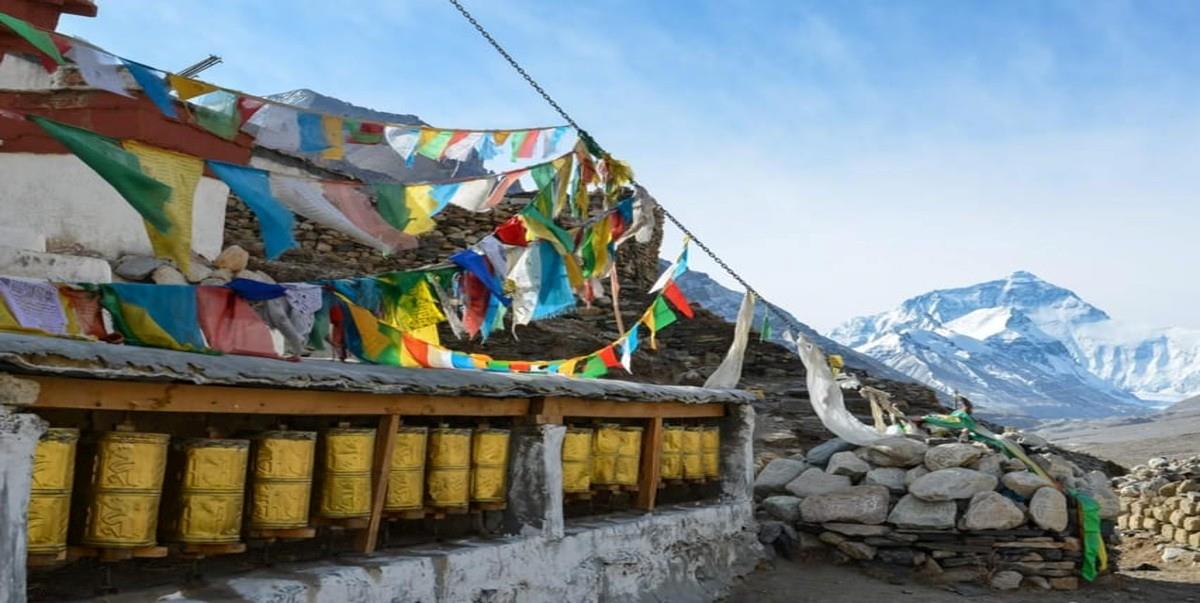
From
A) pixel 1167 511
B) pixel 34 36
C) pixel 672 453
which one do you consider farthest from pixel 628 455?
pixel 1167 511

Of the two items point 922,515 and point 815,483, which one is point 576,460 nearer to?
point 815,483

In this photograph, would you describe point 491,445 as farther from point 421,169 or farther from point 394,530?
point 421,169

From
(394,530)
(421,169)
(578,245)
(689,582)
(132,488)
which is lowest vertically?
(689,582)

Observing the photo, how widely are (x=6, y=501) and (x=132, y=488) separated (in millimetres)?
691

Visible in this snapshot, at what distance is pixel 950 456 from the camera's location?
9695 mm

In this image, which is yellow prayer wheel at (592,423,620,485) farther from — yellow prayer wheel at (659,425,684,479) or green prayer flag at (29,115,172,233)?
green prayer flag at (29,115,172,233)

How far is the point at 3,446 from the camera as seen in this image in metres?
3.87

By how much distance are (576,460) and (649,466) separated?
1.01 metres

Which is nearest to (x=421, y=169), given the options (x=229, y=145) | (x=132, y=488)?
(x=229, y=145)

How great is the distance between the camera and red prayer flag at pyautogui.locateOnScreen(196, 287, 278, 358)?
593cm

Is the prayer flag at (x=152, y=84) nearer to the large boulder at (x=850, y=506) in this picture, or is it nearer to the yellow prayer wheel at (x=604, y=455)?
the yellow prayer wheel at (x=604, y=455)

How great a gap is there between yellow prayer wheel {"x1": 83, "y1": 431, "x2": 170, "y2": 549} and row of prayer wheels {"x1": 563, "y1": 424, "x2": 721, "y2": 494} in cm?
313

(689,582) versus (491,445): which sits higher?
(491,445)

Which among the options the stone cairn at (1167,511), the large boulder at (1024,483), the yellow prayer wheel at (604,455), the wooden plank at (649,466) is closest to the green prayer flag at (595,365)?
the wooden plank at (649,466)
